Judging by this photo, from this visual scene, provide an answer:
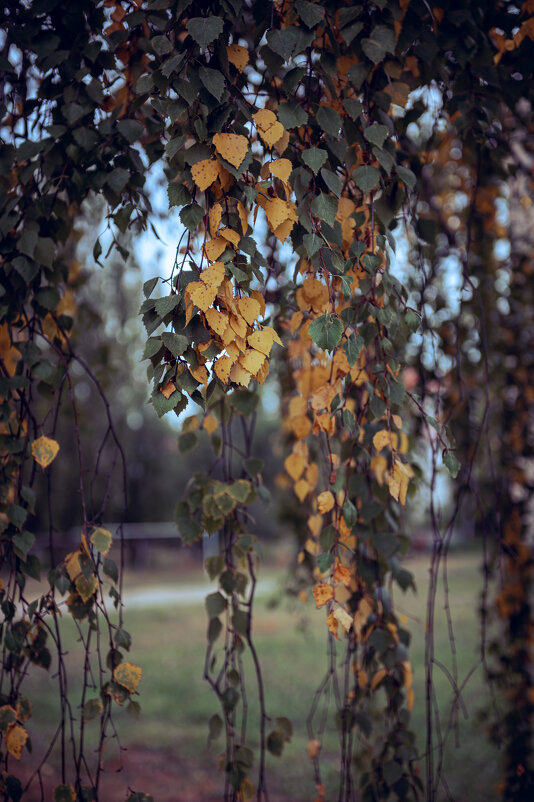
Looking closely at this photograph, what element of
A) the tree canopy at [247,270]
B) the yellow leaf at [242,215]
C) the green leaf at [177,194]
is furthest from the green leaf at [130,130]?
the yellow leaf at [242,215]

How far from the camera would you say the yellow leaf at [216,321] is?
3.05 ft

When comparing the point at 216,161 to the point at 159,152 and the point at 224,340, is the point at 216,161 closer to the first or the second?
the point at 224,340

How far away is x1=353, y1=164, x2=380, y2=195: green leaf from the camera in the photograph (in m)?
1.10

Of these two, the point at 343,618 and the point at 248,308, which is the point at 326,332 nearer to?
the point at 248,308

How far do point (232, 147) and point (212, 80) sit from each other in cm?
12

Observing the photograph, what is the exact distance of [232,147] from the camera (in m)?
0.96

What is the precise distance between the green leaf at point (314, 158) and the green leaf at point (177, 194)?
0.64 ft

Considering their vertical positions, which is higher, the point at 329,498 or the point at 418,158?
the point at 418,158

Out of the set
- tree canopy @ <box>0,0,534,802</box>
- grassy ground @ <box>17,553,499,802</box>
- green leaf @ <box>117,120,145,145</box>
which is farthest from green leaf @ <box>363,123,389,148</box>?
grassy ground @ <box>17,553,499,802</box>

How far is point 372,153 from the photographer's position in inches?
45.3

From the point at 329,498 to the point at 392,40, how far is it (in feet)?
2.56

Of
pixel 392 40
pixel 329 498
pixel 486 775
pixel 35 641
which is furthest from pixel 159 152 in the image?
pixel 486 775

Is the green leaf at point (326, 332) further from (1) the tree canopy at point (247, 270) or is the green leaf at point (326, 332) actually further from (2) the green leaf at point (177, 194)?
(2) the green leaf at point (177, 194)

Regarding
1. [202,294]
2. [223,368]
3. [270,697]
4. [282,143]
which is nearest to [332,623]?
[223,368]
